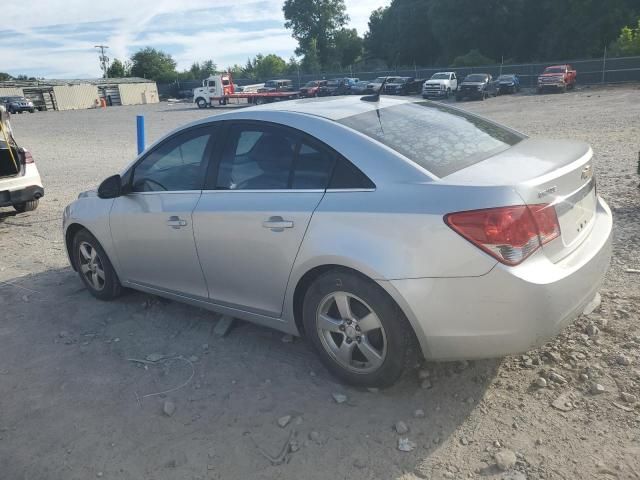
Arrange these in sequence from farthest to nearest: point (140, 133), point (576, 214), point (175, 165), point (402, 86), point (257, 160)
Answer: point (402, 86) → point (140, 133) → point (175, 165) → point (257, 160) → point (576, 214)

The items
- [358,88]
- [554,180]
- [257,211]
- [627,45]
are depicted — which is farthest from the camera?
[627,45]

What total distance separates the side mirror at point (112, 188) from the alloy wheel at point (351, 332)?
2.06 m

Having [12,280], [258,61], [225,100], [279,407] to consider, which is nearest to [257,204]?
[279,407]

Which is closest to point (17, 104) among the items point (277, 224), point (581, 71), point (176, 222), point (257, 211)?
point (581, 71)

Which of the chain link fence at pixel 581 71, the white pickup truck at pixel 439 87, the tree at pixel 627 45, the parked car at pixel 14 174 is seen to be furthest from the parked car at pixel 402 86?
the parked car at pixel 14 174

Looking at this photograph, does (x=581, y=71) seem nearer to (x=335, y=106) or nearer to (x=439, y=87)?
(x=439, y=87)

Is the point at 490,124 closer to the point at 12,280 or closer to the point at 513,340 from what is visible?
the point at 513,340

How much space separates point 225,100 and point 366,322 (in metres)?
44.5

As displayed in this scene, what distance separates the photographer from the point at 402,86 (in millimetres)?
42312

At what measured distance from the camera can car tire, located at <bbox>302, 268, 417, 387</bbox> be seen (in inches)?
116

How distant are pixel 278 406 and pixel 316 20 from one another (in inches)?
4033

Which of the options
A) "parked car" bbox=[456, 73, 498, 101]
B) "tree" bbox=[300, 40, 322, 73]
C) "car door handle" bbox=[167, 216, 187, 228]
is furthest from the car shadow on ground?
"tree" bbox=[300, 40, 322, 73]

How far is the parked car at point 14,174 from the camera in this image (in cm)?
744

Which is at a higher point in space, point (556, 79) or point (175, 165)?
point (175, 165)
